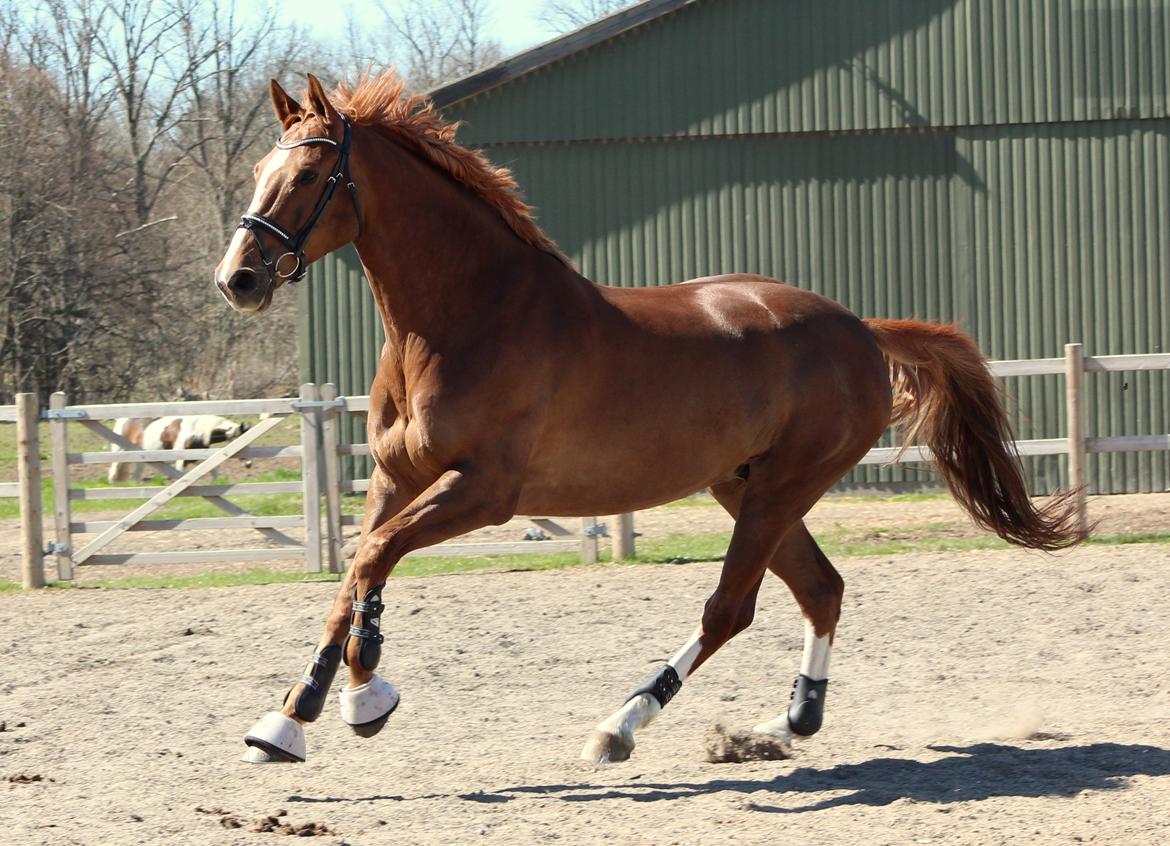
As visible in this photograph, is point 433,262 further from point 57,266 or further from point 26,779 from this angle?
point 57,266

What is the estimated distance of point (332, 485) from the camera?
1031cm

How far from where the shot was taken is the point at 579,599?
843 centimetres

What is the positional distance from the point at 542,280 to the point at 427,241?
45 cm

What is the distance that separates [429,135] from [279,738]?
7.16 feet

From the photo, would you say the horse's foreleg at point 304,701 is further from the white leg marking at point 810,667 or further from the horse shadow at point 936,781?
the white leg marking at point 810,667

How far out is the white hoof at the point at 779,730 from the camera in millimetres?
5117

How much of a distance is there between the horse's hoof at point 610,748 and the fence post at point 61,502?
6740 mm

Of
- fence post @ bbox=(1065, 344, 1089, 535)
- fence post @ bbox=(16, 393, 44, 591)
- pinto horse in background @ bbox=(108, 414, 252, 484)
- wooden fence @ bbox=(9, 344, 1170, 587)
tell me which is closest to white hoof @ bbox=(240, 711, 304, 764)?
wooden fence @ bbox=(9, 344, 1170, 587)

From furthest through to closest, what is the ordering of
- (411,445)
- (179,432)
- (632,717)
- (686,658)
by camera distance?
1. (179,432)
2. (686,658)
3. (632,717)
4. (411,445)

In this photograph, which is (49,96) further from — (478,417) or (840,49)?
(478,417)

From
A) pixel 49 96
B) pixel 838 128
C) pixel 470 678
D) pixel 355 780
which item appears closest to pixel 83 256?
pixel 49 96

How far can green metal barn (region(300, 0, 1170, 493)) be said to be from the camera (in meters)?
14.2

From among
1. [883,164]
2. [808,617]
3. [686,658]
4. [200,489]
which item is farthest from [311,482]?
[883,164]

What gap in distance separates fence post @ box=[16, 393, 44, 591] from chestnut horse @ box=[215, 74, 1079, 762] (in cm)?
611
